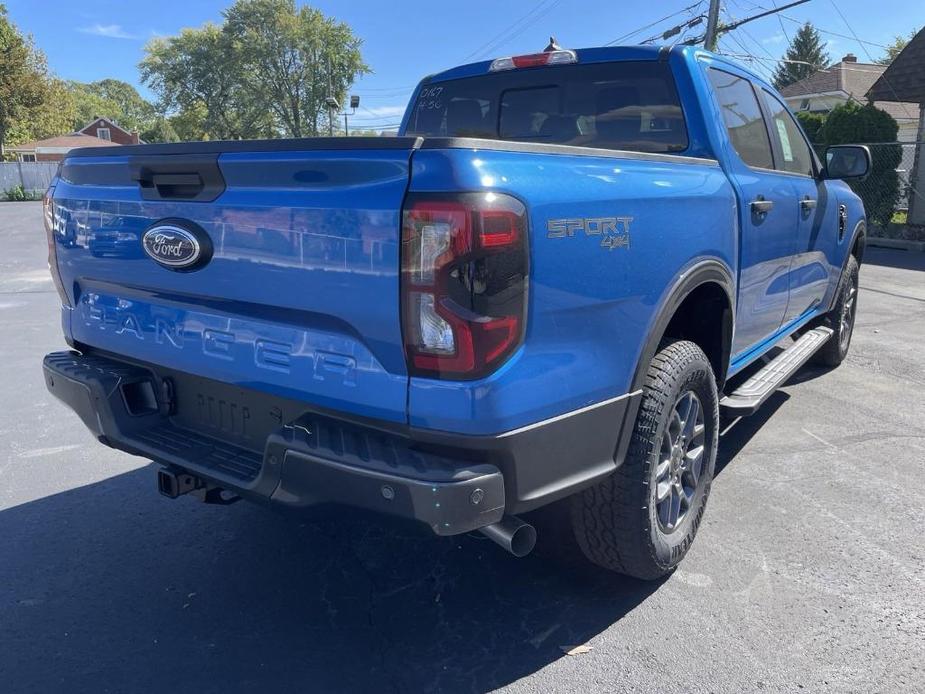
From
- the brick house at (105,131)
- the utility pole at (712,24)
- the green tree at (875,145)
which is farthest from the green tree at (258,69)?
the green tree at (875,145)

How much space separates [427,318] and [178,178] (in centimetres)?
106

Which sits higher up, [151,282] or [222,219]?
[222,219]

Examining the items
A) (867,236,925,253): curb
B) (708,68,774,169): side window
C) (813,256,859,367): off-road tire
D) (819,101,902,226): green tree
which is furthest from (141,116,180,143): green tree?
(708,68,774,169): side window

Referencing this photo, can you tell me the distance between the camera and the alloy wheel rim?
2.90m

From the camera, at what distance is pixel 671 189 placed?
8.86ft

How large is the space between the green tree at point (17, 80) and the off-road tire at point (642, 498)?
49.3 metres

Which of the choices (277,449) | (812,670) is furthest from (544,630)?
(277,449)

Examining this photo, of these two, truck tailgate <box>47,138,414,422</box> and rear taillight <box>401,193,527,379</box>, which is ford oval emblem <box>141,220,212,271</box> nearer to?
truck tailgate <box>47,138,414,422</box>

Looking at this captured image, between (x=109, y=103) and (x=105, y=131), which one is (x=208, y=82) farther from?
(x=109, y=103)

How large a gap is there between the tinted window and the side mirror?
1893 mm

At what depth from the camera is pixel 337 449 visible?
2119 mm

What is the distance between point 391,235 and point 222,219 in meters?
0.66

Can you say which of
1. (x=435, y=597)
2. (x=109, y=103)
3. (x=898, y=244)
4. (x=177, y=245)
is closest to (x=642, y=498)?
(x=435, y=597)

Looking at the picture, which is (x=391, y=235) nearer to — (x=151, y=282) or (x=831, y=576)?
(x=151, y=282)
